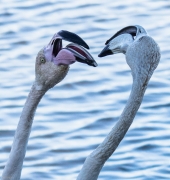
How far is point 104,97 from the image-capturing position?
42.5ft

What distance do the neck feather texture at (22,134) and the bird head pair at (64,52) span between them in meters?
0.11

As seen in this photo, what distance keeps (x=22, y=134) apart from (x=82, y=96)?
4.59m

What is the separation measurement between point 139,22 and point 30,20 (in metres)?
1.92

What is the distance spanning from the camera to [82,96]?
1310cm

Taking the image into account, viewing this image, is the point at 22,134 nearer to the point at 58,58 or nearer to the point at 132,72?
the point at 58,58

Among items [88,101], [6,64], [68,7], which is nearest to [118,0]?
[68,7]

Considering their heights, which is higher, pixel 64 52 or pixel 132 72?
pixel 64 52

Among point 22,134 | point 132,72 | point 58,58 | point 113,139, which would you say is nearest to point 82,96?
point 22,134

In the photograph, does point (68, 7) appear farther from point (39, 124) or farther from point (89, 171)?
point (89, 171)

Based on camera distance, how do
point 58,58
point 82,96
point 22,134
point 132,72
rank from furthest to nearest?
point 82,96 → point 22,134 → point 58,58 → point 132,72

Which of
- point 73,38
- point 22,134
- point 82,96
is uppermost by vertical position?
point 73,38

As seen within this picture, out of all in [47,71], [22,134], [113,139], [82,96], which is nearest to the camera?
[113,139]

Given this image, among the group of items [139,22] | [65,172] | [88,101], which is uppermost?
[139,22]

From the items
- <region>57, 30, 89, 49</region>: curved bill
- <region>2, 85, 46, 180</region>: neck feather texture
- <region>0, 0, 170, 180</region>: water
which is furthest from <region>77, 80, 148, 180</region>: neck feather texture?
<region>0, 0, 170, 180</region>: water
